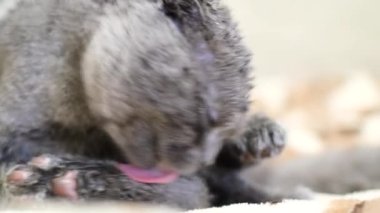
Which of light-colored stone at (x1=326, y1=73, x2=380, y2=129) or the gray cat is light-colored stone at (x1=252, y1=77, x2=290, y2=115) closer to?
light-colored stone at (x1=326, y1=73, x2=380, y2=129)

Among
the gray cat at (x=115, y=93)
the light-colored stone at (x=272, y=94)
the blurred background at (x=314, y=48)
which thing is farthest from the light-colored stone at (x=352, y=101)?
the gray cat at (x=115, y=93)

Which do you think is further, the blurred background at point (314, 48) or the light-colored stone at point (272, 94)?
the blurred background at point (314, 48)

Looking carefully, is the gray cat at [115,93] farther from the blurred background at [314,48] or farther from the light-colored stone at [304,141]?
the blurred background at [314,48]

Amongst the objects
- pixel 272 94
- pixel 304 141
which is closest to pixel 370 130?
pixel 304 141

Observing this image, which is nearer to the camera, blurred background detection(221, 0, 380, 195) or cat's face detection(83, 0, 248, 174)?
cat's face detection(83, 0, 248, 174)

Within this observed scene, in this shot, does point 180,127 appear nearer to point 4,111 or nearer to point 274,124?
point 4,111

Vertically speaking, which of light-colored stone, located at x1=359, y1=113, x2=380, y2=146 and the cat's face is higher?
light-colored stone, located at x1=359, y1=113, x2=380, y2=146

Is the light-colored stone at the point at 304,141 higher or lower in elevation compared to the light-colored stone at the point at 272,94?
lower

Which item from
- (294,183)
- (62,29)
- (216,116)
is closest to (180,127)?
(216,116)

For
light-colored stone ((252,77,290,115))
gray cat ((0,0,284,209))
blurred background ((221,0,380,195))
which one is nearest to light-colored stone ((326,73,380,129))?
blurred background ((221,0,380,195))

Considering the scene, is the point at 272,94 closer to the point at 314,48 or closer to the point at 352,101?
the point at 352,101

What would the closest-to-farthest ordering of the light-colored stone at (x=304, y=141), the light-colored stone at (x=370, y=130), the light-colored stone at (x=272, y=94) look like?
the light-colored stone at (x=304, y=141) → the light-colored stone at (x=370, y=130) → the light-colored stone at (x=272, y=94)
